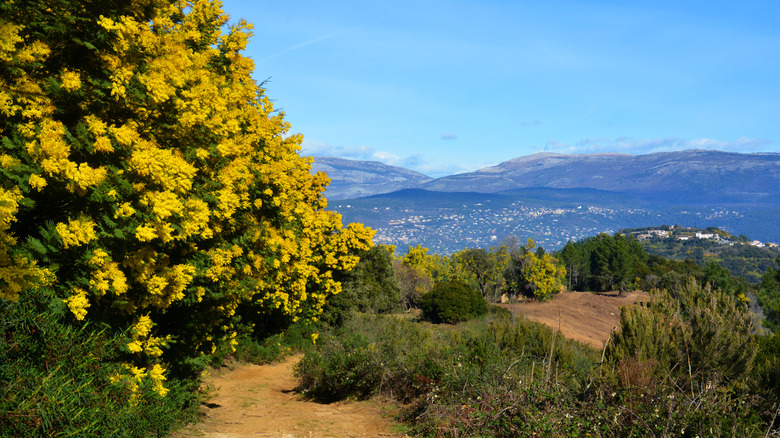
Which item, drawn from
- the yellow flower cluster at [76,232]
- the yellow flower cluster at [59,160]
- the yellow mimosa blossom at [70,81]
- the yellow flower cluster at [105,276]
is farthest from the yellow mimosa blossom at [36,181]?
the yellow mimosa blossom at [70,81]

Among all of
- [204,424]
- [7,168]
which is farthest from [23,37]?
[204,424]

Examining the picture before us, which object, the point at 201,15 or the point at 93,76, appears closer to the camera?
the point at 93,76

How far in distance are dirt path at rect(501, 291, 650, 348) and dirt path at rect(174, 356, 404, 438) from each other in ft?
62.2

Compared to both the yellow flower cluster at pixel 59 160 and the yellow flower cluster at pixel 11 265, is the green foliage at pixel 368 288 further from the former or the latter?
the yellow flower cluster at pixel 11 265

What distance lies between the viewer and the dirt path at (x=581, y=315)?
38.8m

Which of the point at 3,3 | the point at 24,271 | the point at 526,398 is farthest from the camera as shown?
the point at 526,398

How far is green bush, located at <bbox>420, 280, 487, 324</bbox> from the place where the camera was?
118ft

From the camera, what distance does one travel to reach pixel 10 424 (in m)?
4.92

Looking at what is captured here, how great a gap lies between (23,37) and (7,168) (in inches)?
70.7

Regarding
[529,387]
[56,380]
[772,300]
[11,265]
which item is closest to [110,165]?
[11,265]

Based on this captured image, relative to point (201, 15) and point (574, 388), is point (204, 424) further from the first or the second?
point (201, 15)

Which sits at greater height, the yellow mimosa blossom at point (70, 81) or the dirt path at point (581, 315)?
the yellow mimosa blossom at point (70, 81)

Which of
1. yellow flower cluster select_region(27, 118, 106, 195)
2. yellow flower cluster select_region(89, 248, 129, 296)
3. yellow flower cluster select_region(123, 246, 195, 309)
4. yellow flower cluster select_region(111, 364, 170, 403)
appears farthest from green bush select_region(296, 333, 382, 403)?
yellow flower cluster select_region(27, 118, 106, 195)

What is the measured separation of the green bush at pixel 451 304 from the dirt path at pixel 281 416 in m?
19.0
